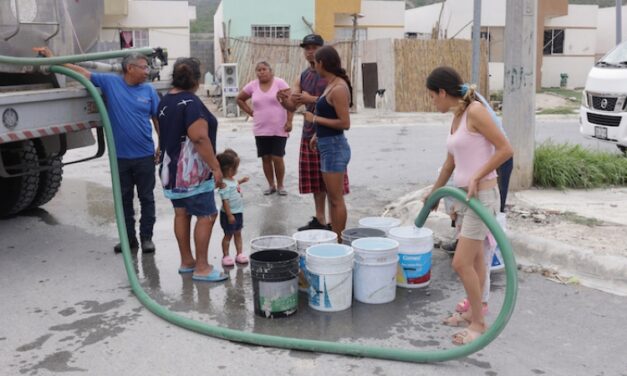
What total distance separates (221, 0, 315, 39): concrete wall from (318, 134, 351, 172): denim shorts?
20.2 meters

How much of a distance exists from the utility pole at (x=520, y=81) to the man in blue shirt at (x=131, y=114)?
154 inches

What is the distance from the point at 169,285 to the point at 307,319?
129 cm

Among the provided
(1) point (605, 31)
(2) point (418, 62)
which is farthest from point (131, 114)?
(1) point (605, 31)

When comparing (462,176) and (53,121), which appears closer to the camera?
(462,176)

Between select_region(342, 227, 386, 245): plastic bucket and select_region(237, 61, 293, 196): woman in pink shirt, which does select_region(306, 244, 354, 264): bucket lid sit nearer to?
select_region(342, 227, 386, 245): plastic bucket

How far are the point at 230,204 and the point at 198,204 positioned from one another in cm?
39

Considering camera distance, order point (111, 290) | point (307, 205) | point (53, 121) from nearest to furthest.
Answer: point (111, 290) < point (53, 121) < point (307, 205)

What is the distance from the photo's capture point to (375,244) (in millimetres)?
4766

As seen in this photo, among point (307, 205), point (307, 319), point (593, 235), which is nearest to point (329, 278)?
point (307, 319)

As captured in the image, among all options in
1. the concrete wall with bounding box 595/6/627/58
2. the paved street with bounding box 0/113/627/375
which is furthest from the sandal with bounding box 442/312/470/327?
the concrete wall with bounding box 595/6/627/58

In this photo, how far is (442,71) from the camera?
390 centimetres

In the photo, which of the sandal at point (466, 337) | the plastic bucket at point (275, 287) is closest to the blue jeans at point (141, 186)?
the plastic bucket at point (275, 287)

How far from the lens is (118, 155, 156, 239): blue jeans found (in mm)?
5707

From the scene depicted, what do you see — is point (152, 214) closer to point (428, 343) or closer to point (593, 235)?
point (428, 343)
